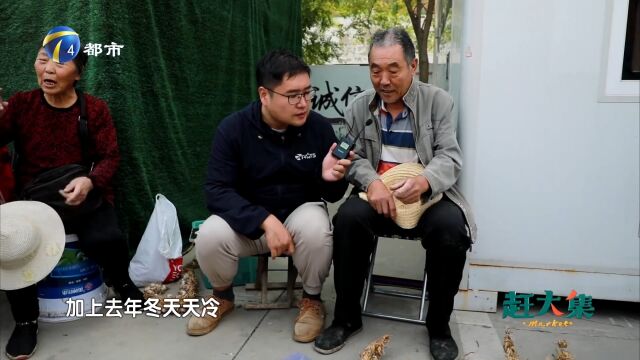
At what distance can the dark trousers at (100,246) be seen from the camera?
2607 mm

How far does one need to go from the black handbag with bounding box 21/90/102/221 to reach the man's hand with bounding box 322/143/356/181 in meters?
1.34

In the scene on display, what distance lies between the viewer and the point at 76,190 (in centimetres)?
269

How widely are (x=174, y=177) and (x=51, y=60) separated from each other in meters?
1.55

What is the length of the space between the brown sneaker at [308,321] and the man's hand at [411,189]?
31.9 inches

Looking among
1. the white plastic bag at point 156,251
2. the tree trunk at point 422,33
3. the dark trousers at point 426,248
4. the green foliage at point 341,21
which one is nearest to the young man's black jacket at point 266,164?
the dark trousers at point 426,248

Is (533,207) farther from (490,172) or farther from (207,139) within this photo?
(207,139)

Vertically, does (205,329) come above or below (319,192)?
below

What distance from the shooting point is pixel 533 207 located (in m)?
2.84

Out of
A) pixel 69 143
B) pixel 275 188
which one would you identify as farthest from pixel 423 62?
pixel 69 143

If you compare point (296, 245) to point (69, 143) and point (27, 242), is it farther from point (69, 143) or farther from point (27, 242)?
point (69, 143)

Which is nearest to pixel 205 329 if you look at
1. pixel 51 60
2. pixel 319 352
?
pixel 319 352

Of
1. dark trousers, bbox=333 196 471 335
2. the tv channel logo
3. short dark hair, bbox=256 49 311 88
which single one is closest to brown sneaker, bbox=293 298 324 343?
dark trousers, bbox=333 196 471 335

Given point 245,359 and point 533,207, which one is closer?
point 245,359

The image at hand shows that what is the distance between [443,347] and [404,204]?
0.73 metres
